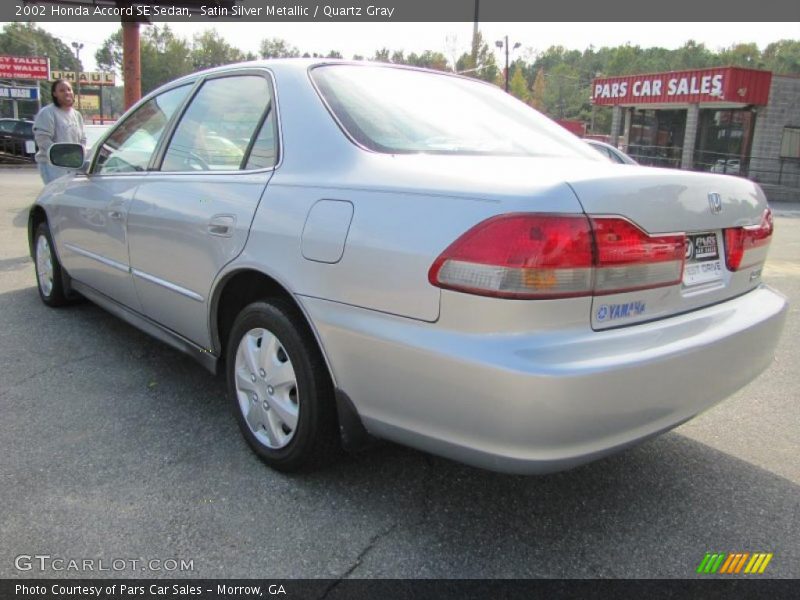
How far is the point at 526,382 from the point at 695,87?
2632cm

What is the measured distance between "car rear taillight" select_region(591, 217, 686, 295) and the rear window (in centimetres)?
73

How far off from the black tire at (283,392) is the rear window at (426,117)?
76 centimetres

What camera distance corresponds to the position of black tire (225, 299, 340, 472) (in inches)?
94.7

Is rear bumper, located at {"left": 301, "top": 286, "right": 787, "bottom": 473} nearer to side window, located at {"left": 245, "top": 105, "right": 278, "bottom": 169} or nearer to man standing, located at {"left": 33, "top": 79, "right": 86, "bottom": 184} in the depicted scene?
side window, located at {"left": 245, "top": 105, "right": 278, "bottom": 169}

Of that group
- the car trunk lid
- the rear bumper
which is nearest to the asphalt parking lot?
the rear bumper

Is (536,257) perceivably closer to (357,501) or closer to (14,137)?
(357,501)

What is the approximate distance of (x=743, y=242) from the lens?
2496 millimetres

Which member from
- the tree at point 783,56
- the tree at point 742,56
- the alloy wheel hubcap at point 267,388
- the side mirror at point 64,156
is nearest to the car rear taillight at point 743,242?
the alloy wheel hubcap at point 267,388

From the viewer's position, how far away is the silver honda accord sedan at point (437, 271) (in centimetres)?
186

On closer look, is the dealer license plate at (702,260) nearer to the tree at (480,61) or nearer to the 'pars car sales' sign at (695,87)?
the 'pars car sales' sign at (695,87)

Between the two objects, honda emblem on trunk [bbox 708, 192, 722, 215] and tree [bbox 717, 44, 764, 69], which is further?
tree [bbox 717, 44, 764, 69]

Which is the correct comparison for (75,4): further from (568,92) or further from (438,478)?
(568,92)

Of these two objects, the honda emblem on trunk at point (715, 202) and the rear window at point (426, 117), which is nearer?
the honda emblem on trunk at point (715, 202)

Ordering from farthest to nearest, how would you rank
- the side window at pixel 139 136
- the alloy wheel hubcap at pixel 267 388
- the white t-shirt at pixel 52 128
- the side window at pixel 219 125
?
the white t-shirt at pixel 52 128 → the side window at pixel 139 136 → the side window at pixel 219 125 → the alloy wheel hubcap at pixel 267 388
